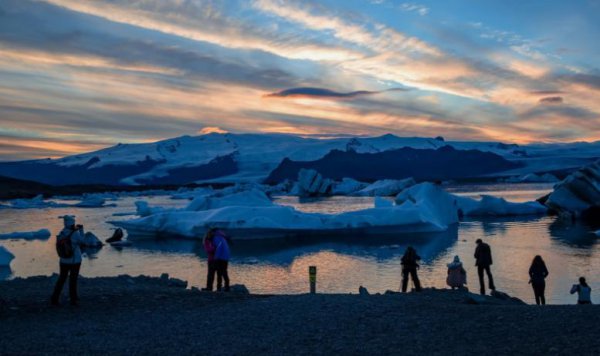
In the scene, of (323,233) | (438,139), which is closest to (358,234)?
(323,233)

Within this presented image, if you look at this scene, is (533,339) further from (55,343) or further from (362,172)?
(362,172)

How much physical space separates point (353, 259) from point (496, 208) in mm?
17341

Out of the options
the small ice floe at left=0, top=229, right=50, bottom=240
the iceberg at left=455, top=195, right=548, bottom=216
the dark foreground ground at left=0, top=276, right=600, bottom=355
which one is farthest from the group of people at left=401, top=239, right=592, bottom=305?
the iceberg at left=455, top=195, right=548, bottom=216

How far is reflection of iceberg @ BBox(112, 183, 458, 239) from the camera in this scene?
2227 cm

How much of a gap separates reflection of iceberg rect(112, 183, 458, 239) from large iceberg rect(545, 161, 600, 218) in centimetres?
818

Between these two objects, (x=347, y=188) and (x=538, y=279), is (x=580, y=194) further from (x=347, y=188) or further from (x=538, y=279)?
(x=347, y=188)

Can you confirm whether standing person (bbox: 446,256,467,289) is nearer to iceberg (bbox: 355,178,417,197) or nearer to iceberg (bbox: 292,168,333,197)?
iceberg (bbox: 355,178,417,197)

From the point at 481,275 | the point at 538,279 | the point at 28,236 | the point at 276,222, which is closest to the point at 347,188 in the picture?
the point at 276,222

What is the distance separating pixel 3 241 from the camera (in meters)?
22.6

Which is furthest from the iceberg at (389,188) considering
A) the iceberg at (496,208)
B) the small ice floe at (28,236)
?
the small ice floe at (28,236)

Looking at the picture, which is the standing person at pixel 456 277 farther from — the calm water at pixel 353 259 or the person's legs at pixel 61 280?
the person's legs at pixel 61 280

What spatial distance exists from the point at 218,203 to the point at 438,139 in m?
172

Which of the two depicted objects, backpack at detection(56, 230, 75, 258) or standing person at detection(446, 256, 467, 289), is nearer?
backpack at detection(56, 230, 75, 258)

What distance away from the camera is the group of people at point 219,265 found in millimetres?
7535
